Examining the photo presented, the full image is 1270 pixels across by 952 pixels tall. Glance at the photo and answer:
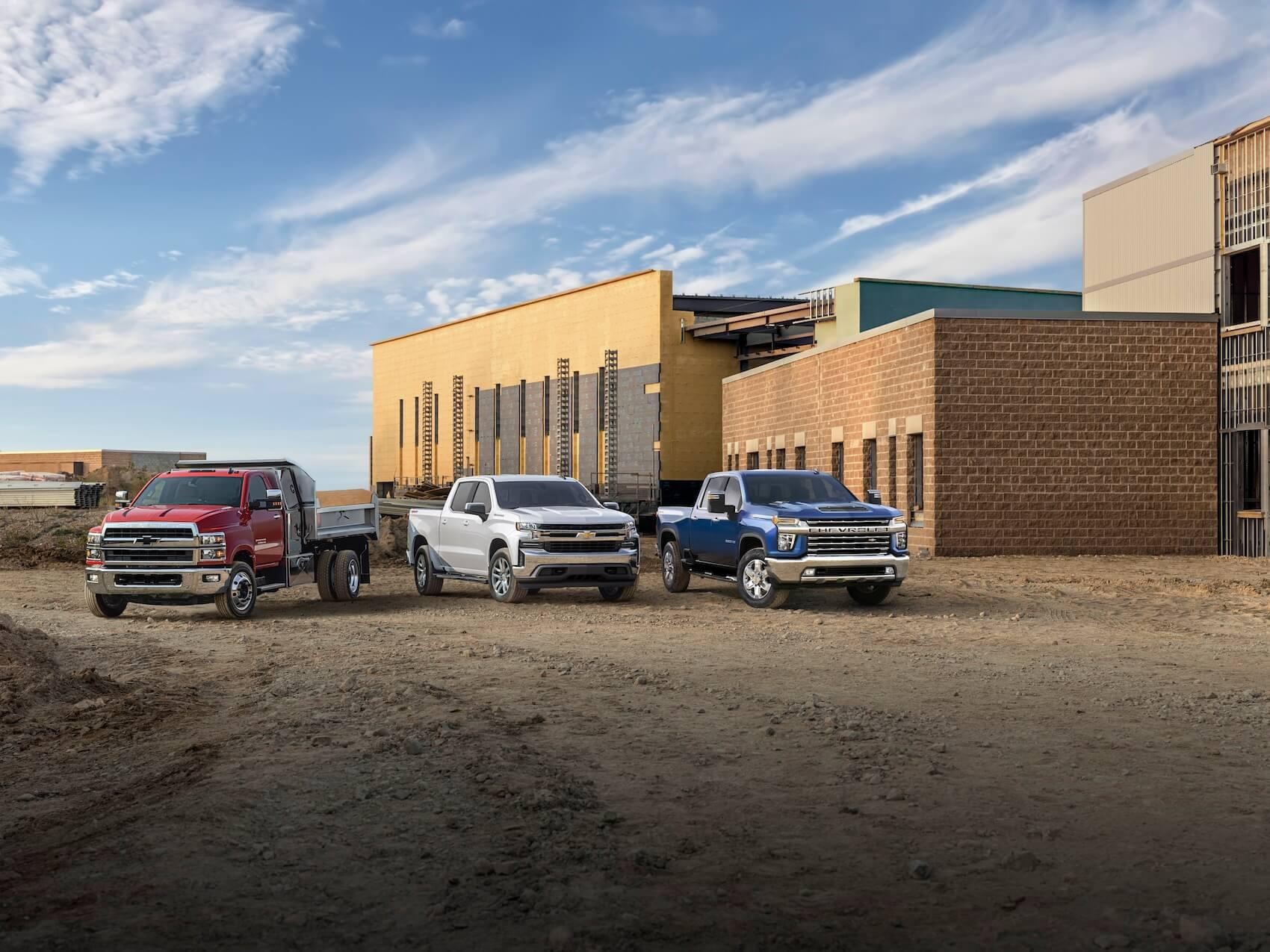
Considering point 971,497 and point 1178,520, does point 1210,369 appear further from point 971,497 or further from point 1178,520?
point 971,497

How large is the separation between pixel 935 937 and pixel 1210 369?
28.4 metres

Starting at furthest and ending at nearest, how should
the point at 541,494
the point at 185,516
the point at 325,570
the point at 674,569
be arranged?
the point at 674,569 → the point at 325,570 → the point at 541,494 → the point at 185,516

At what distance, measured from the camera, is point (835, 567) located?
61.0ft

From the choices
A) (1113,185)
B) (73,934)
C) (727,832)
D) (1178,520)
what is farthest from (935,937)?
(1113,185)

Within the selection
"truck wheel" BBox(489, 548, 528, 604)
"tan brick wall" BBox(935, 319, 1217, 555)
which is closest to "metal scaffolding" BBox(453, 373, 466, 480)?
"tan brick wall" BBox(935, 319, 1217, 555)

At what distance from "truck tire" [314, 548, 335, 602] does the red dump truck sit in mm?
12

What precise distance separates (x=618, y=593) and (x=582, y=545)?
181 centimetres

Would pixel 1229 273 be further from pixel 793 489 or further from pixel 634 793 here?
pixel 634 793

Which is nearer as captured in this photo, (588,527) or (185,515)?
(185,515)

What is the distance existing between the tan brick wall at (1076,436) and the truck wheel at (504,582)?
13123 millimetres

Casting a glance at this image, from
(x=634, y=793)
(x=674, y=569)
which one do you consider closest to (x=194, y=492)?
(x=674, y=569)

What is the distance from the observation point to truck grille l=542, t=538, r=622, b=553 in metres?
19.3

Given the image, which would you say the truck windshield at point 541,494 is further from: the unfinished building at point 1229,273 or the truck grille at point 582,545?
the unfinished building at point 1229,273

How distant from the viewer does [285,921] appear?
538 centimetres
